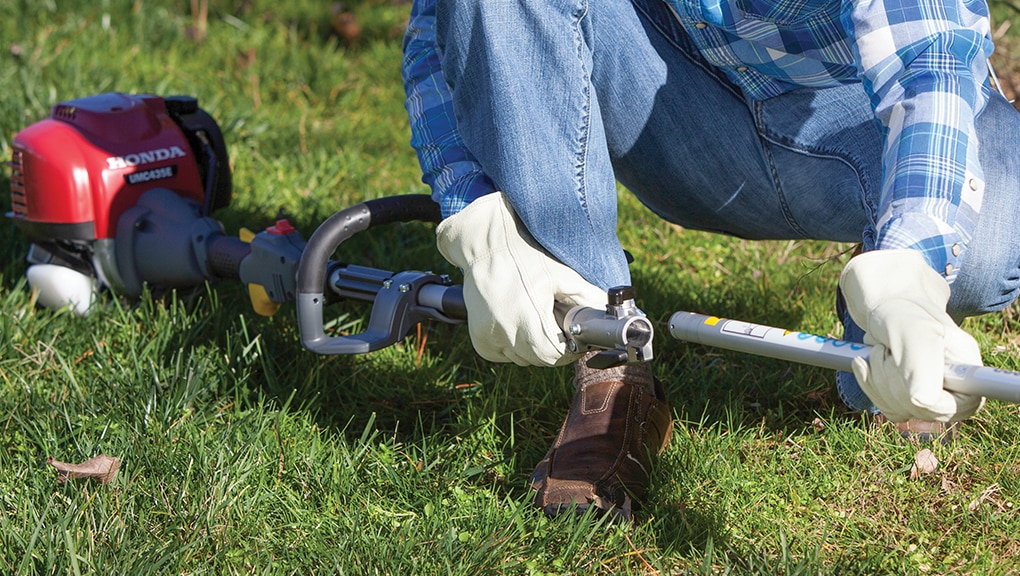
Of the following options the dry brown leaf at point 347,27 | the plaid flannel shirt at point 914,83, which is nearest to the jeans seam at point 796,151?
the plaid flannel shirt at point 914,83

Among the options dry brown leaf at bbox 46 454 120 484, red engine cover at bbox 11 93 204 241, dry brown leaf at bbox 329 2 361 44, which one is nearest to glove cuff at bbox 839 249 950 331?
dry brown leaf at bbox 46 454 120 484

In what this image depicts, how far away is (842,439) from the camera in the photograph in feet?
6.65

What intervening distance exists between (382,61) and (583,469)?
2.72 metres

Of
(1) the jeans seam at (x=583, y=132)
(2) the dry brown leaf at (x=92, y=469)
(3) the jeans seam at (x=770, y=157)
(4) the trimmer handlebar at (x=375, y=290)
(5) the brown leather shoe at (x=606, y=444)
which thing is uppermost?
(1) the jeans seam at (x=583, y=132)

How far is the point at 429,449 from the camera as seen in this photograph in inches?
82.3

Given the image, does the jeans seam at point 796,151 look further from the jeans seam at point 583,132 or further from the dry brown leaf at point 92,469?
the dry brown leaf at point 92,469

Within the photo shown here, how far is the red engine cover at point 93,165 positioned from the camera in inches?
102

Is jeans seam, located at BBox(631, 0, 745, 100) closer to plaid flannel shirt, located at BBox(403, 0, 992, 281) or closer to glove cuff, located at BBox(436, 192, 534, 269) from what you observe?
plaid flannel shirt, located at BBox(403, 0, 992, 281)

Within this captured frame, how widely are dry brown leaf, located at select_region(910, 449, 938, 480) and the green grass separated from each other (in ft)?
0.05

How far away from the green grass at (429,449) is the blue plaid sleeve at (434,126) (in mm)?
480

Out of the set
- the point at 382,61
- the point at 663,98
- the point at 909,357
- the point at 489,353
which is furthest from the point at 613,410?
the point at 382,61

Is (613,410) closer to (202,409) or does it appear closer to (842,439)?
(842,439)

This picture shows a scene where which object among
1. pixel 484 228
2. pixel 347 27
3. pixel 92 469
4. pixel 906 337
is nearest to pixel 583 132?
pixel 484 228

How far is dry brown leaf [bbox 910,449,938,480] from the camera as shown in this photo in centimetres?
194
